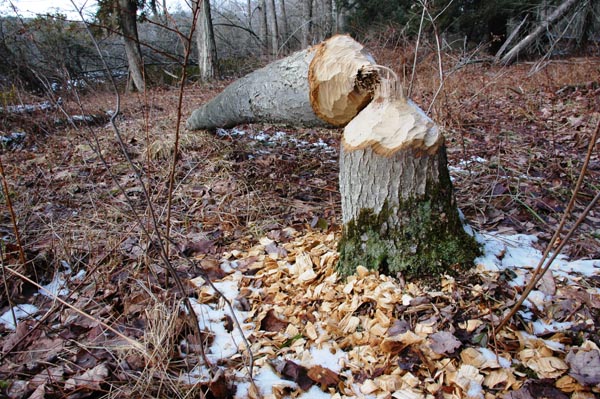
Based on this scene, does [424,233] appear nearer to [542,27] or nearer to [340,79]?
[340,79]

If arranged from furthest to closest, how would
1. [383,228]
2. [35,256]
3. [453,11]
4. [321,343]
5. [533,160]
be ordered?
[453,11]
[533,160]
[35,256]
[383,228]
[321,343]

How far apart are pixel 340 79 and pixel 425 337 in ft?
4.12

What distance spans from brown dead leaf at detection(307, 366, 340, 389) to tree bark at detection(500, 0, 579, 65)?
7533 mm

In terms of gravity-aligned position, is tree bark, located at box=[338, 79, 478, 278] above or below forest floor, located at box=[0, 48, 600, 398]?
above

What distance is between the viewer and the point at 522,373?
118cm

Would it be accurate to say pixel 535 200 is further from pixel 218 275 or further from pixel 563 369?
pixel 218 275

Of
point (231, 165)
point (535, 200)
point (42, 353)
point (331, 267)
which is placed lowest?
point (42, 353)

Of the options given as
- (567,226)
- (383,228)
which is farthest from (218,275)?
(567,226)

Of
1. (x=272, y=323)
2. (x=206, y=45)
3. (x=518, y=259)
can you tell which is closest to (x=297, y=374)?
(x=272, y=323)

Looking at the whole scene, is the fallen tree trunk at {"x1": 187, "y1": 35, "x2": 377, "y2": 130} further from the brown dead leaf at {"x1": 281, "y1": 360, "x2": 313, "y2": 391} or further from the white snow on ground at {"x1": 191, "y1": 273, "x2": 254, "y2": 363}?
the brown dead leaf at {"x1": 281, "y1": 360, "x2": 313, "y2": 391}

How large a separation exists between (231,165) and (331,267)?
1.83m

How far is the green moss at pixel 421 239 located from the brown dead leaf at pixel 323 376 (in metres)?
0.52

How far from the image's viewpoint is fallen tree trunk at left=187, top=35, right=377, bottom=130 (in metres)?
1.80

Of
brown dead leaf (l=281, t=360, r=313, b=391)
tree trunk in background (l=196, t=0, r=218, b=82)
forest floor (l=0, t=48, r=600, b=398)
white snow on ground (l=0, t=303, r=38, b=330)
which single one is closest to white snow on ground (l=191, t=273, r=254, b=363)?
forest floor (l=0, t=48, r=600, b=398)
